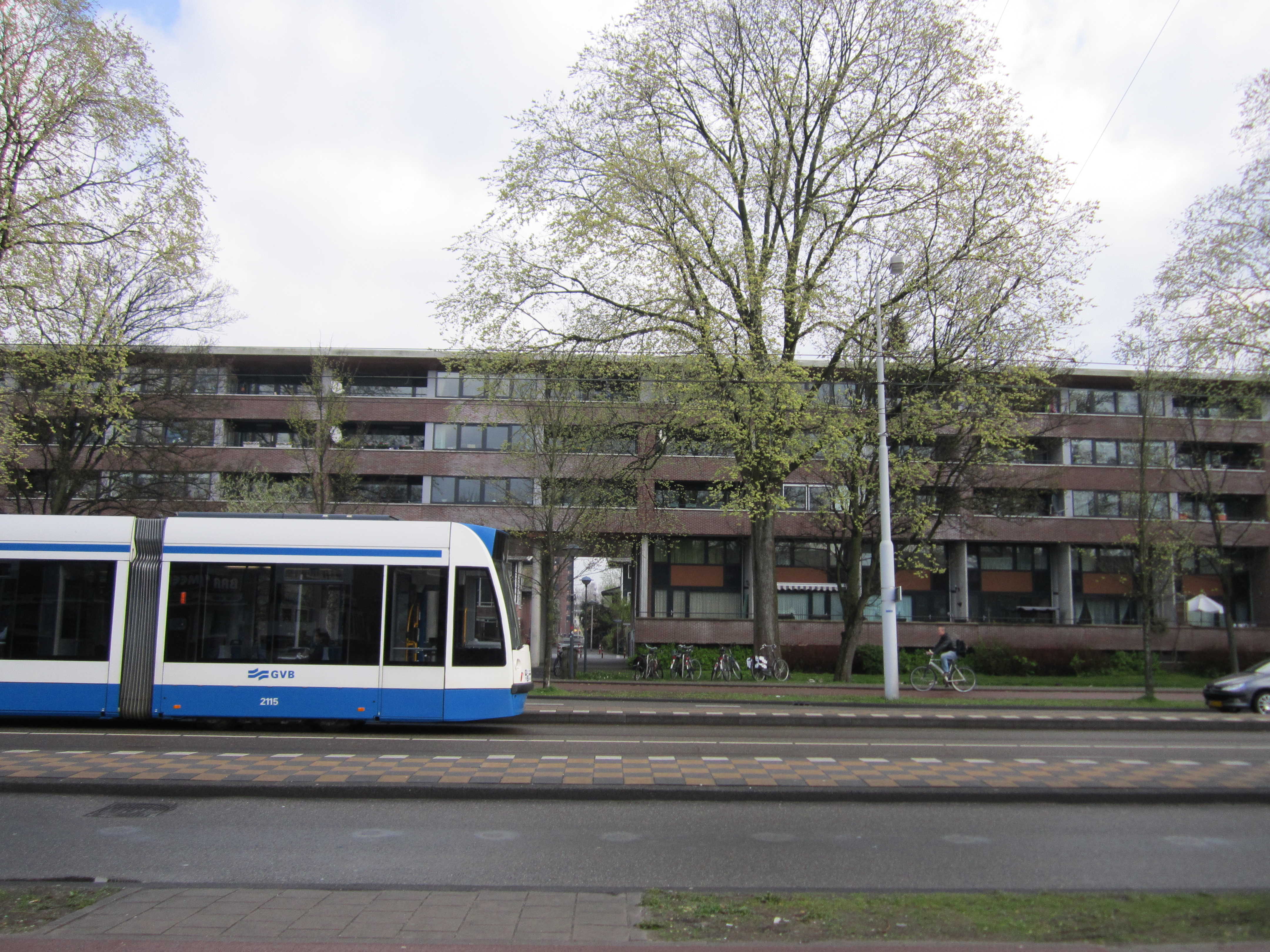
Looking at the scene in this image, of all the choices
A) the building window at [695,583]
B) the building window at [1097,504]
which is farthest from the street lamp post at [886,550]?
the building window at [1097,504]

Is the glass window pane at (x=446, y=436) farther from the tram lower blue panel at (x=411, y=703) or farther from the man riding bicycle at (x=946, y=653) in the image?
the tram lower blue panel at (x=411, y=703)

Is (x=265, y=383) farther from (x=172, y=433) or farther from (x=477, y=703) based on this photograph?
(x=477, y=703)

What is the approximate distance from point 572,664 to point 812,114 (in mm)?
17839

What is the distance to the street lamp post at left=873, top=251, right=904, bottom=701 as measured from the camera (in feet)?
65.9

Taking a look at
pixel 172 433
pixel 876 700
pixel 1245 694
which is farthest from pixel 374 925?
pixel 172 433

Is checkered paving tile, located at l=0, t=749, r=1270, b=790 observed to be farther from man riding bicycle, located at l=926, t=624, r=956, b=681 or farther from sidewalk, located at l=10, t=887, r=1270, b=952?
man riding bicycle, located at l=926, t=624, r=956, b=681

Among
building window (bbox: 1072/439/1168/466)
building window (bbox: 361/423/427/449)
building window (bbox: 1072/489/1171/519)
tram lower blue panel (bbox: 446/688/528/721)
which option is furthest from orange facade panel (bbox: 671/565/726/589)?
tram lower blue panel (bbox: 446/688/528/721)

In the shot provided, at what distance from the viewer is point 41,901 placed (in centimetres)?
507

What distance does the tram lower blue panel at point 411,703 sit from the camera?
41.0ft

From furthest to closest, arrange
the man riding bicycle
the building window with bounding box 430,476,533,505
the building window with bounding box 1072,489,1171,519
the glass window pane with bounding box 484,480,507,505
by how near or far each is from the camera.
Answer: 1. the building window with bounding box 1072,489,1171,519
2. the building window with bounding box 430,476,533,505
3. the glass window pane with bounding box 484,480,507,505
4. the man riding bicycle

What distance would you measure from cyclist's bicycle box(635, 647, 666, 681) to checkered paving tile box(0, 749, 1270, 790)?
21967 mm

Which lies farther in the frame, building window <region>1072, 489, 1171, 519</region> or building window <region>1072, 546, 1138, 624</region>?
building window <region>1072, 546, 1138, 624</region>

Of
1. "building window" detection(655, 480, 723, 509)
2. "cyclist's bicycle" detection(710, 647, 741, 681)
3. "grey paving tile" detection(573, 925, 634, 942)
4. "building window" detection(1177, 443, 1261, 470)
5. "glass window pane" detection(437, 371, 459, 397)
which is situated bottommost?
"cyclist's bicycle" detection(710, 647, 741, 681)

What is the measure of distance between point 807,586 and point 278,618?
110 ft
